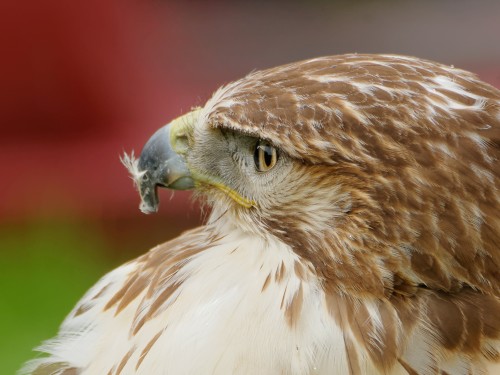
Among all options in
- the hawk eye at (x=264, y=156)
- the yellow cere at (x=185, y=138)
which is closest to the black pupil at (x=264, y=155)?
the hawk eye at (x=264, y=156)

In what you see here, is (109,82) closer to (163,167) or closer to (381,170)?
(163,167)

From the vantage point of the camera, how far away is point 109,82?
3770 millimetres

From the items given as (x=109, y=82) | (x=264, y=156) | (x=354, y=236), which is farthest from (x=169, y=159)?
(x=109, y=82)

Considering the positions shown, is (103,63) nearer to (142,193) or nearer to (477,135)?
(142,193)

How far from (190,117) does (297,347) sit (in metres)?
0.48

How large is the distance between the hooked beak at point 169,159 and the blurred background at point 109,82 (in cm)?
191

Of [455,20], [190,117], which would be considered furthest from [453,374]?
[455,20]

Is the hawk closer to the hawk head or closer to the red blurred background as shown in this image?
the hawk head

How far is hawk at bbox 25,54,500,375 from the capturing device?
1.40m

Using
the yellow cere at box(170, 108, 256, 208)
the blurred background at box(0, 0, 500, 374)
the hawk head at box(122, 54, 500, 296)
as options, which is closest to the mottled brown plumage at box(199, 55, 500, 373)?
the hawk head at box(122, 54, 500, 296)

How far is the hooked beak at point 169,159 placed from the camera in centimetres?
168

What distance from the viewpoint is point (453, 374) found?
4.59ft

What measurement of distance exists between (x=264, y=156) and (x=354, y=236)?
0.21 meters

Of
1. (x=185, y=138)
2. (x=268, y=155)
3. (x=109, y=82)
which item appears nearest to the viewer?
(x=268, y=155)
